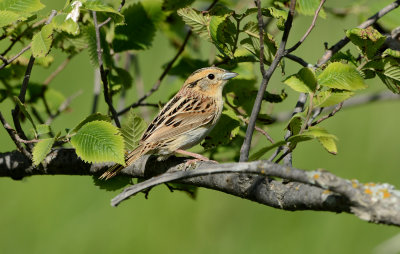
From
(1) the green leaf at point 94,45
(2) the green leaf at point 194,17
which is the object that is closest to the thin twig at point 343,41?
(2) the green leaf at point 194,17

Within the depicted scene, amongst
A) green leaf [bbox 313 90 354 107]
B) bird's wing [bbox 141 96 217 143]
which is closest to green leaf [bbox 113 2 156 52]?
bird's wing [bbox 141 96 217 143]

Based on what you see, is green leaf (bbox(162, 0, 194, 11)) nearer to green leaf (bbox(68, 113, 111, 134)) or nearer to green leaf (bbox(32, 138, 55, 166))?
green leaf (bbox(68, 113, 111, 134))

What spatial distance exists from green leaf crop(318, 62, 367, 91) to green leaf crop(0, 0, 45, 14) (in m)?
1.41

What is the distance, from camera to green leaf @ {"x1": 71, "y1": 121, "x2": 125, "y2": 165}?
9.59 feet

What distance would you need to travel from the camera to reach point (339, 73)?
2.83 m

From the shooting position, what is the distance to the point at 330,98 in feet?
9.05

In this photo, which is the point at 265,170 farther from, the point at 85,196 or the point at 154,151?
the point at 85,196

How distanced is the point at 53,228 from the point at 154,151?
2.68m

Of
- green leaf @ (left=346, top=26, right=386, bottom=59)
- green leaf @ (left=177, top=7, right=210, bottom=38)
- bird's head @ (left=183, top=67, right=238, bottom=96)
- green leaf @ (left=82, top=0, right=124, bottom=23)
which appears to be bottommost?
bird's head @ (left=183, top=67, right=238, bottom=96)

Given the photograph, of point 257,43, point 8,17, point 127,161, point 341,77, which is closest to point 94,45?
point 127,161

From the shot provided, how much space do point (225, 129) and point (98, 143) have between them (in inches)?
39.7

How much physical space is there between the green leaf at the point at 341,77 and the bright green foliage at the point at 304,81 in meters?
0.03

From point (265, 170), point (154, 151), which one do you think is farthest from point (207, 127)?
point (265, 170)

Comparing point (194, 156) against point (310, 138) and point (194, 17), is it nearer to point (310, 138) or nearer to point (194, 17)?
point (194, 17)
